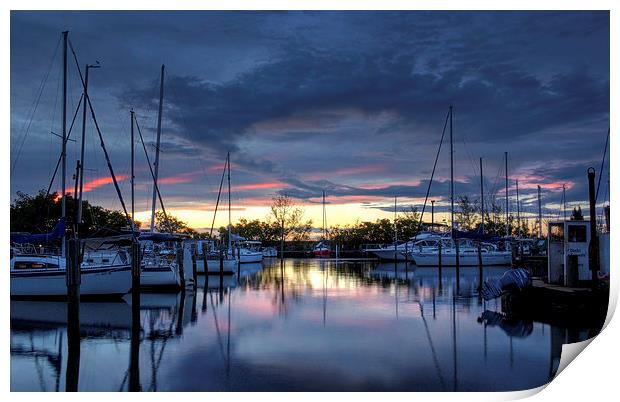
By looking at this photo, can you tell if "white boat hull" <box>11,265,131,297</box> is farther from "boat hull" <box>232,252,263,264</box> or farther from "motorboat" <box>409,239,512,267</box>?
"boat hull" <box>232,252,263,264</box>

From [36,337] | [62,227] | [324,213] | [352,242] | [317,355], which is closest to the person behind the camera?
[317,355]

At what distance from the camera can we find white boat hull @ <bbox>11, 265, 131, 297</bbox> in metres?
22.3

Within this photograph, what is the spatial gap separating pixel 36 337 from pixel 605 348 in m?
12.3

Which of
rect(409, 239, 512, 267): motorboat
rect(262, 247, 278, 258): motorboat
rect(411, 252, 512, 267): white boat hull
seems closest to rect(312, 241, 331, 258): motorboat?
rect(262, 247, 278, 258): motorboat

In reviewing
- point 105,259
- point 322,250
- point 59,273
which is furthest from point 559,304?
point 322,250

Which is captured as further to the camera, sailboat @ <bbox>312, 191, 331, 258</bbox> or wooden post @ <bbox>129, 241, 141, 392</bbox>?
sailboat @ <bbox>312, 191, 331, 258</bbox>

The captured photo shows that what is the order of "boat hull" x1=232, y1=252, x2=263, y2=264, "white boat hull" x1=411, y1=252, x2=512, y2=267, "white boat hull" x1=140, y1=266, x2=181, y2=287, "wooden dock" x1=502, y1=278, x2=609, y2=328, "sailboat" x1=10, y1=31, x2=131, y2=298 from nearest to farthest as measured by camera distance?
"wooden dock" x1=502, y1=278, x2=609, y2=328
"sailboat" x1=10, y1=31, x2=131, y2=298
"white boat hull" x1=140, y1=266, x2=181, y2=287
"white boat hull" x1=411, y1=252, x2=512, y2=267
"boat hull" x1=232, y1=252, x2=263, y2=264

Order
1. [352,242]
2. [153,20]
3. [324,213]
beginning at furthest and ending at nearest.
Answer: [352,242]
[324,213]
[153,20]

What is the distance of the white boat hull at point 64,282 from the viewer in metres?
22.3

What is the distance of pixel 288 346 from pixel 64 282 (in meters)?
11.5

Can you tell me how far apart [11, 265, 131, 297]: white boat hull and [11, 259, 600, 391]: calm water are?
621mm

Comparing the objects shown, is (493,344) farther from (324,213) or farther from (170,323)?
(324,213)
